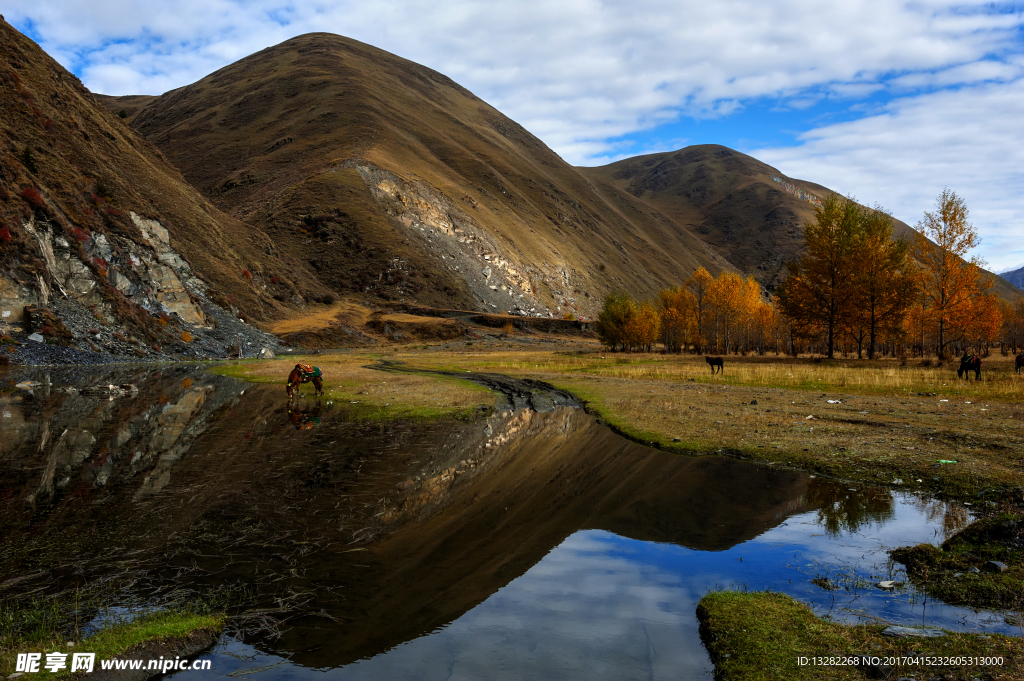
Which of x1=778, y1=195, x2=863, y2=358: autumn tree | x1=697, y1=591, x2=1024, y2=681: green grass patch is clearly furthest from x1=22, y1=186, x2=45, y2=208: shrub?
x1=778, y1=195, x2=863, y2=358: autumn tree

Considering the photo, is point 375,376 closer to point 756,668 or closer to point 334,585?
point 334,585

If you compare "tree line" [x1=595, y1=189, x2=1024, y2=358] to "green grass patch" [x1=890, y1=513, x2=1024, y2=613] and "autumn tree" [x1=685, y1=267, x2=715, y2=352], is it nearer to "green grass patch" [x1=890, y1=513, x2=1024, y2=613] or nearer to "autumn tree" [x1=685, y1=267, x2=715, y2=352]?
"autumn tree" [x1=685, y1=267, x2=715, y2=352]

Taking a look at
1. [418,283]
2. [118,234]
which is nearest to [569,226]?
[418,283]

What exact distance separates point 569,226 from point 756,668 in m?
193

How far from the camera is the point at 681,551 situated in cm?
1045

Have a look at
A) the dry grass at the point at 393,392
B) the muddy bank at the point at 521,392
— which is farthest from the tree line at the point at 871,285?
the dry grass at the point at 393,392

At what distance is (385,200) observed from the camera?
130625mm

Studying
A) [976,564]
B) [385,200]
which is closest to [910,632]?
[976,564]

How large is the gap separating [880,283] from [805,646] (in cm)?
5509

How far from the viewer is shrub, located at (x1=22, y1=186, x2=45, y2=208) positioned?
50.6 metres

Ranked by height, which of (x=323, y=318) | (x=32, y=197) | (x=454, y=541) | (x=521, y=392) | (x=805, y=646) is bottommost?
(x=454, y=541)

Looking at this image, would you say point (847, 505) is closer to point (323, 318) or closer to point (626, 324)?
point (626, 324)

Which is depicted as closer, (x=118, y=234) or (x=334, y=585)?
(x=334, y=585)

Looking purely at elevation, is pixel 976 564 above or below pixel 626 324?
below
